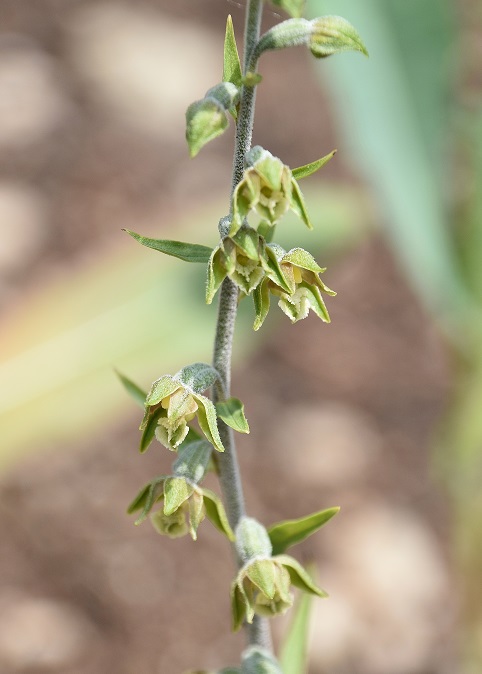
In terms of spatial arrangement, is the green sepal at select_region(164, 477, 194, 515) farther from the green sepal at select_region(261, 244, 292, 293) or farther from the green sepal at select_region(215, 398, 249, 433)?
the green sepal at select_region(261, 244, 292, 293)

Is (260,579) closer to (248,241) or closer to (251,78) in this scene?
(248,241)

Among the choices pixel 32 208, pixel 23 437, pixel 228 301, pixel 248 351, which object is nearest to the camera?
pixel 228 301

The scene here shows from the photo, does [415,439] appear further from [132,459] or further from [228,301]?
[228,301]

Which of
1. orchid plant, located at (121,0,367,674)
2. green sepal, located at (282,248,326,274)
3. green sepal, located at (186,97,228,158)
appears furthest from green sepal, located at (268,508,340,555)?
green sepal, located at (186,97,228,158)

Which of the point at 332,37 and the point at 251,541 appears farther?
the point at 251,541

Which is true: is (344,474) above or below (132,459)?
below

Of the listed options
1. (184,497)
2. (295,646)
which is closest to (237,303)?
(184,497)

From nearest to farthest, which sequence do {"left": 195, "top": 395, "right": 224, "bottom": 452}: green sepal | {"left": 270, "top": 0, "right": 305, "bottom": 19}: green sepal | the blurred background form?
{"left": 270, "top": 0, "right": 305, "bottom": 19}: green sepal, {"left": 195, "top": 395, "right": 224, "bottom": 452}: green sepal, the blurred background

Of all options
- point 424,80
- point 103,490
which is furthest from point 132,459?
point 424,80
